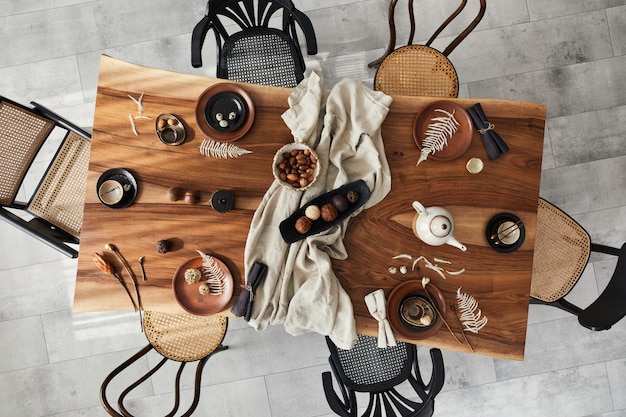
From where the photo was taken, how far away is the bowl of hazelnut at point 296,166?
1.72m

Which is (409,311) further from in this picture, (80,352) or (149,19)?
(149,19)

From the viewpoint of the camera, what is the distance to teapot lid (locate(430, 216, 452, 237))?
167cm

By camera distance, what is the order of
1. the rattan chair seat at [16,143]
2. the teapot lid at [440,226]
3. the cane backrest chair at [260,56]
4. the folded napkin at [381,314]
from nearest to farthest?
the teapot lid at [440,226], the folded napkin at [381,314], the rattan chair seat at [16,143], the cane backrest chair at [260,56]

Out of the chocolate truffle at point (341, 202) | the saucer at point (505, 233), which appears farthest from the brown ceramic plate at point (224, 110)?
the saucer at point (505, 233)

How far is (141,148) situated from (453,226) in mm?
1345

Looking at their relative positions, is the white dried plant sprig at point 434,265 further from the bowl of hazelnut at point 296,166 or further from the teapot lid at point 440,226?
the bowl of hazelnut at point 296,166

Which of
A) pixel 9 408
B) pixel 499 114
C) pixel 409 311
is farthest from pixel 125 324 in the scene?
pixel 499 114

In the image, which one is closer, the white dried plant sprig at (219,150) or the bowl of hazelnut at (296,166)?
the bowl of hazelnut at (296,166)

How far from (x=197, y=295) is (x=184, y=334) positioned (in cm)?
51

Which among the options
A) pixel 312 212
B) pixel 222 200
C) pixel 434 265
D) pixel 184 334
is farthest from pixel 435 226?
pixel 184 334

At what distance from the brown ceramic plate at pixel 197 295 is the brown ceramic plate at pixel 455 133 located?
1014 mm

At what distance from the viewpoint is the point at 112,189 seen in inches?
72.1

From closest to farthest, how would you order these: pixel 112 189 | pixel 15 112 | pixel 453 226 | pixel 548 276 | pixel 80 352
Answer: pixel 453 226 < pixel 112 189 < pixel 15 112 < pixel 548 276 < pixel 80 352

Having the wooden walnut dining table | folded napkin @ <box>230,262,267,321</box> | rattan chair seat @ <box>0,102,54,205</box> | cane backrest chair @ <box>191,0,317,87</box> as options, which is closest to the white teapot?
the wooden walnut dining table
